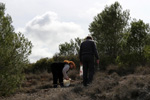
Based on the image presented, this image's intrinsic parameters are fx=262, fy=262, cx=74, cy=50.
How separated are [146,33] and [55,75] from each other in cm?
807

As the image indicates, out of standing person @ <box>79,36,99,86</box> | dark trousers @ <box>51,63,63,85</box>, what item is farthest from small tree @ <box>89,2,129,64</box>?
standing person @ <box>79,36,99,86</box>

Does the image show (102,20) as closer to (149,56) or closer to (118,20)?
(118,20)

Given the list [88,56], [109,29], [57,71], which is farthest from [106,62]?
[88,56]

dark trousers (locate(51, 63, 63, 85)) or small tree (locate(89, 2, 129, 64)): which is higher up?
small tree (locate(89, 2, 129, 64))

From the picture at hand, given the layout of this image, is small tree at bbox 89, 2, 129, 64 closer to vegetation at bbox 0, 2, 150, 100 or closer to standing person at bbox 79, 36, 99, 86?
vegetation at bbox 0, 2, 150, 100

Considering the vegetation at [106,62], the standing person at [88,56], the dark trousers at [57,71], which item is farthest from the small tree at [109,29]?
the standing person at [88,56]

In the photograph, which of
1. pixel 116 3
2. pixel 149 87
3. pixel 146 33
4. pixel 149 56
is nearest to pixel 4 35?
pixel 149 87

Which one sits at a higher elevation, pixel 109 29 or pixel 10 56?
pixel 109 29

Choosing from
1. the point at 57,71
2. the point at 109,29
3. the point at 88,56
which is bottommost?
the point at 57,71

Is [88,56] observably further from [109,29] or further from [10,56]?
[109,29]

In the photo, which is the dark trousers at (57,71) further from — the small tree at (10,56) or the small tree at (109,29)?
the small tree at (109,29)

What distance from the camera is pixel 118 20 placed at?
930 inches

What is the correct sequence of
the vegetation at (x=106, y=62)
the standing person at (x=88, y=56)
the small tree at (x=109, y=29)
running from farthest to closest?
the small tree at (x=109, y=29) → the standing person at (x=88, y=56) → the vegetation at (x=106, y=62)

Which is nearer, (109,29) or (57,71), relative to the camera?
(57,71)
